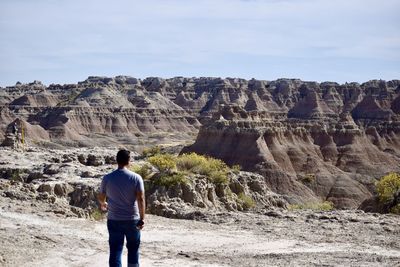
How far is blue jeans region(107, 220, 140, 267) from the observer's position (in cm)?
863

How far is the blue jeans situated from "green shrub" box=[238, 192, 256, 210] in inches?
750

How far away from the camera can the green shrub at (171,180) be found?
2536 cm

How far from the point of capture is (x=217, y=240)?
15.7m

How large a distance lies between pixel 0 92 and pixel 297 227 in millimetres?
140175

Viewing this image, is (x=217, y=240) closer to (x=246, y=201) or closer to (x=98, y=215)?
(x=98, y=215)

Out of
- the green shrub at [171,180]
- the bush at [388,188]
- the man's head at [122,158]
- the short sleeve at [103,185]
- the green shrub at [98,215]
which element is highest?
the man's head at [122,158]

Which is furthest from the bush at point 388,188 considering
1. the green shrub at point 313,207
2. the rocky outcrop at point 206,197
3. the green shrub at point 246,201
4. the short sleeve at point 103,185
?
the short sleeve at point 103,185

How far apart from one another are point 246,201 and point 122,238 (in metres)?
19.8

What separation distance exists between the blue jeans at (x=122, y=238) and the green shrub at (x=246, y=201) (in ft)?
62.5

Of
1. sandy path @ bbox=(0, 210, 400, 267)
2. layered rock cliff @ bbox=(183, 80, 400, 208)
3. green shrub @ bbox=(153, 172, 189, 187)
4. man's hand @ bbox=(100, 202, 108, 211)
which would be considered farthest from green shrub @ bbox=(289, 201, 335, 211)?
man's hand @ bbox=(100, 202, 108, 211)

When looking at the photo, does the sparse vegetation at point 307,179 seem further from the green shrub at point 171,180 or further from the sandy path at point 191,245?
the sandy path at point 191,245

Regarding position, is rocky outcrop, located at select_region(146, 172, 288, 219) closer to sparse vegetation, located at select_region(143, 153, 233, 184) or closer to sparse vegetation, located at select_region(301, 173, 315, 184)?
sparse vegetation, located at select_region(143, 153, 233, 184)

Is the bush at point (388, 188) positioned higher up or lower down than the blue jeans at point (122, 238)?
lower down

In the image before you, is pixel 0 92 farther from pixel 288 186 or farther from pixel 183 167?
pixel 183 167
